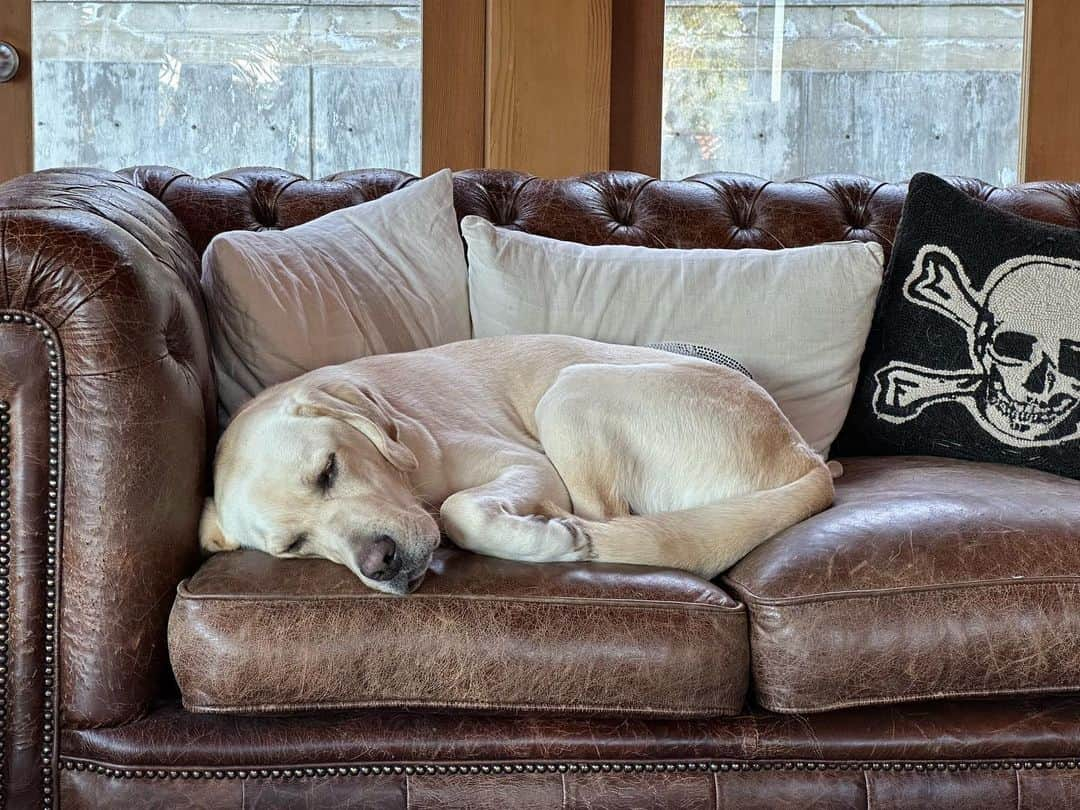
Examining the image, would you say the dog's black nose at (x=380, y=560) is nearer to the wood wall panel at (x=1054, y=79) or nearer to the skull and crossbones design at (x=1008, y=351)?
the skull and crossbones design at (x=1008, y=351)

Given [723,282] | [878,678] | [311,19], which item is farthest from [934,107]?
[878,678]

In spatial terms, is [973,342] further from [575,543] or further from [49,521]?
[49,521]

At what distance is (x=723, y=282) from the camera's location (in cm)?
262

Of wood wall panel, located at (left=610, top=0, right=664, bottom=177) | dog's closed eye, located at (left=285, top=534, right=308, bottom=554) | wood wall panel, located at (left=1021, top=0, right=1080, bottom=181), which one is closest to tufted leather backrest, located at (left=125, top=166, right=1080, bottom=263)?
wood wall panel, located at (left=610, top=0, right=664, bottom=177)

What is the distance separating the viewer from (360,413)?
1.89 m

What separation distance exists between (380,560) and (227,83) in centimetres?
246

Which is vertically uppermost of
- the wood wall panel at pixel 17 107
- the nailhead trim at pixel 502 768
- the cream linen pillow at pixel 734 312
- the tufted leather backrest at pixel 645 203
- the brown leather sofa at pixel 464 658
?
the wood wall panel at pixel 17 107

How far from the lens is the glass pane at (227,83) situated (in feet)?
11.7

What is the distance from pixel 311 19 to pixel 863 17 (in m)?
1.82

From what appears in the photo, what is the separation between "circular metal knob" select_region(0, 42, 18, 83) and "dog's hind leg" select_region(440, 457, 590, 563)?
243 centimetres

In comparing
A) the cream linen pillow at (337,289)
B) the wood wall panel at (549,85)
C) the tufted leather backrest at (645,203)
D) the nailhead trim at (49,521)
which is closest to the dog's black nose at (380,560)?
the nailhead trim at (49,521)

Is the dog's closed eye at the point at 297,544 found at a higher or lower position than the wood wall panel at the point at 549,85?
lower

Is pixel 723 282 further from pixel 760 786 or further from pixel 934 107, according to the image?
pixel 934 107

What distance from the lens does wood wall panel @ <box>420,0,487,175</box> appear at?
144 inches
